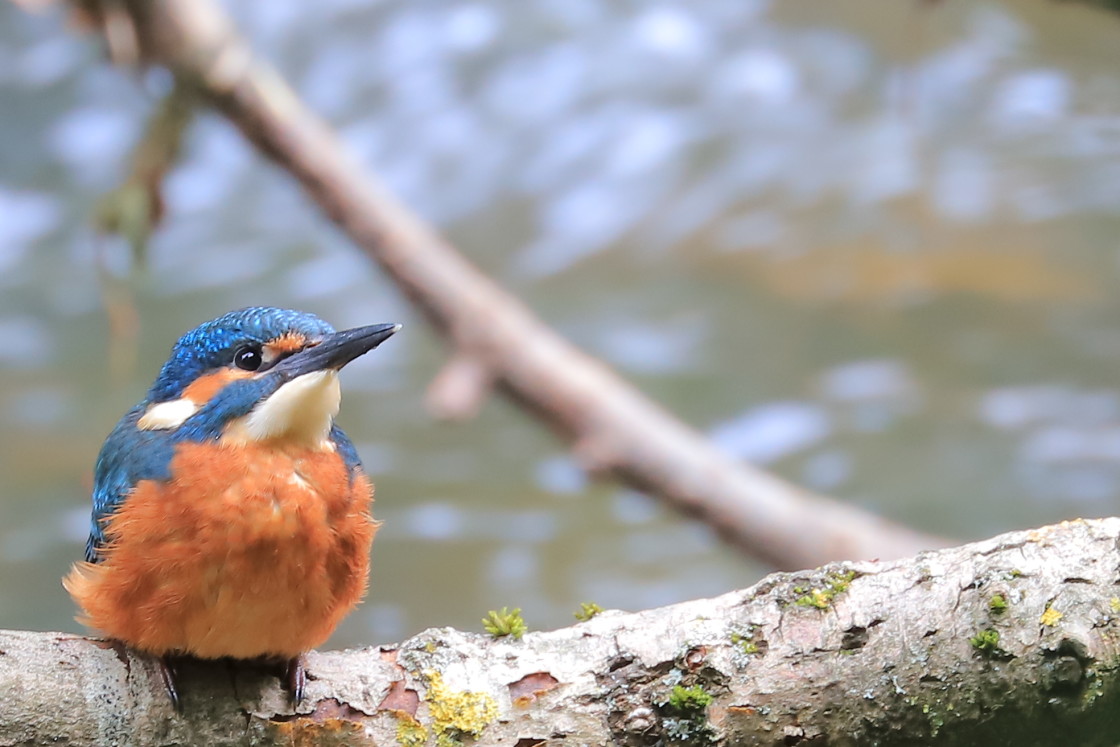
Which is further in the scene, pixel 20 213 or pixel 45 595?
pixel 45 595

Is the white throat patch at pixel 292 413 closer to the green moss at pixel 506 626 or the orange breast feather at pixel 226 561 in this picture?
the orange breast feather at pixel 226 561

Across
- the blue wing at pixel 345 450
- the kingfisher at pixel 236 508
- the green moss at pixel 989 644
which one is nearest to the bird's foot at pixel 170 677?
the kingfisher at pixel 236 508

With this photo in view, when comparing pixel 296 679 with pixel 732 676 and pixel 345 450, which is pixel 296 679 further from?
pixel 732 676

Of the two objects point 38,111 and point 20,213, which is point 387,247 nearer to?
point 38,111

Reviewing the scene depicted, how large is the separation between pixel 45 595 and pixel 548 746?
5.97m

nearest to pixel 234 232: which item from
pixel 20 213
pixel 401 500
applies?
pixel 20 213

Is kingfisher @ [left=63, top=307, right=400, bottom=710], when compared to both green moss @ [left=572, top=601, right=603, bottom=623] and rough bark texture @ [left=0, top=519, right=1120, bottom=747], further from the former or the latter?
green moss @ [left=572, top=601, right=603, bottom=623]

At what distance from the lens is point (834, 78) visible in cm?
490

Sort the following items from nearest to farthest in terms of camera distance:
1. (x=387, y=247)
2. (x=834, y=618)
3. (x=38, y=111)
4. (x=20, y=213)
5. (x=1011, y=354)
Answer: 1. (x=834, y=618)
2. (x=387, y=247)
3. (x=38, y=111)
4. (x=20, y=213)
5. (x=1011, y=354)

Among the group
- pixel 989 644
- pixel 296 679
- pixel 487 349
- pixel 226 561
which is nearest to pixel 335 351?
pixel 226 561

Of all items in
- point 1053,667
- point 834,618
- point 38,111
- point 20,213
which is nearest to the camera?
point 1053,667

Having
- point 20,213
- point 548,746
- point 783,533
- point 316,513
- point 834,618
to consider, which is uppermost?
point 20,213

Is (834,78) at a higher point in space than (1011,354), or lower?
higher

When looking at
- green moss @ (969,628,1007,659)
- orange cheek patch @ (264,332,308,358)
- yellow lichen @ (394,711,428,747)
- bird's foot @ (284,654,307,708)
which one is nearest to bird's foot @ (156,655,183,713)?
bird's foot @ (284,654,307,708)
